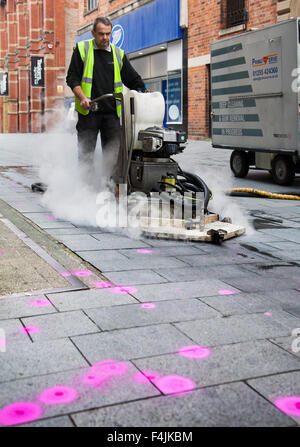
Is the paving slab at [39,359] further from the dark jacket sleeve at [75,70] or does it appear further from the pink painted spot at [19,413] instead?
the dark jacket sleeve at [75,70]

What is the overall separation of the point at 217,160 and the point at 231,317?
36.3ft

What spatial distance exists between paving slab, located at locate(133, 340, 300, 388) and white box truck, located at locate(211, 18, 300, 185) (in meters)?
7.02

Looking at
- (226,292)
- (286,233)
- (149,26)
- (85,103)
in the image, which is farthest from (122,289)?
(149,26)

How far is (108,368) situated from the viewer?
2346 mm

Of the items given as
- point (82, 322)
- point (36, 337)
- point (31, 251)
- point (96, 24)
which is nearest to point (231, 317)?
point (82, 322)

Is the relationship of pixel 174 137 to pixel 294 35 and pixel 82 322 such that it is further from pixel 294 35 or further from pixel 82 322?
pixel 294 35

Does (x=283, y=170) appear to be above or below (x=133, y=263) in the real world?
above

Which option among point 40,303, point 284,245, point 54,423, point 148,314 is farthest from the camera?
point 284,245

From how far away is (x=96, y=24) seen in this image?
5.66 meters

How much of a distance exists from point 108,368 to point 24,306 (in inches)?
35.2

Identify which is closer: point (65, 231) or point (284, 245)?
point (284, 245)

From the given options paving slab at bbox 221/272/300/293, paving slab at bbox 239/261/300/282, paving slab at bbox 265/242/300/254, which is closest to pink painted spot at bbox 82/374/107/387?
paving slab at bbox 221/272/300/293

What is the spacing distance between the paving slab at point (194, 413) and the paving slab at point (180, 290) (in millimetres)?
1181

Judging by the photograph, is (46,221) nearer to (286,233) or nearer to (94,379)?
(286,233)
